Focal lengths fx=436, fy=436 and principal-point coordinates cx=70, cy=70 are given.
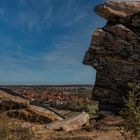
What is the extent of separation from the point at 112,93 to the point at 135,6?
4860 millimetres

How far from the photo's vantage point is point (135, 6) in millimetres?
23500

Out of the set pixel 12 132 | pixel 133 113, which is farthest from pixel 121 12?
pixel 133 113

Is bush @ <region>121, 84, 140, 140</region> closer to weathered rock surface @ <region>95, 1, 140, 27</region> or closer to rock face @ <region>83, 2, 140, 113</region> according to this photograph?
rock face @ <region>83, 2, 140, 113</region>

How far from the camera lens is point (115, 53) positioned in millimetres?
23422

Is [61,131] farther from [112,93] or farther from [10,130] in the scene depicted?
[10,130]

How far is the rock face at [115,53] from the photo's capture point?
75.8 feet

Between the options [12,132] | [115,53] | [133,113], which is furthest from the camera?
[115,53]

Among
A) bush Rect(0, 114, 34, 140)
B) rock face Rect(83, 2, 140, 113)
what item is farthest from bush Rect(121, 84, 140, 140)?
rock face Rect(83, 2, 140, 113)

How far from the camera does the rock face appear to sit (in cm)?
2309

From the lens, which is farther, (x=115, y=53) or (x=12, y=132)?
(x=115, y=53)

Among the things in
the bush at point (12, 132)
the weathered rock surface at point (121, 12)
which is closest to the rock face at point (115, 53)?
the weathered rock surface at point (121, 12)

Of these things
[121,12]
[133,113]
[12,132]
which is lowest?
[12,132]

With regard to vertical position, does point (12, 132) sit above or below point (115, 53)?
below

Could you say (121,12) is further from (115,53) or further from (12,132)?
(12,132)
